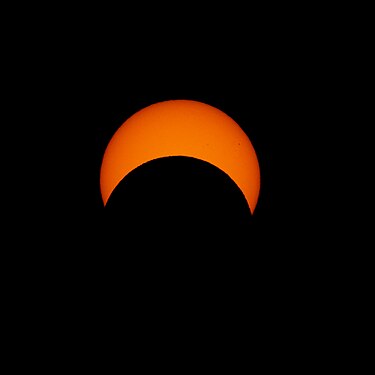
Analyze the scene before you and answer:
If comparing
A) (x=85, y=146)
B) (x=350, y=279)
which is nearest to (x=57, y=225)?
(x=85, y=146)

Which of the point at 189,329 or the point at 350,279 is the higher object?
the point at 350,279

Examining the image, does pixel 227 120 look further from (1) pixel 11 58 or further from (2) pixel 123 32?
(1) pixel 11 58

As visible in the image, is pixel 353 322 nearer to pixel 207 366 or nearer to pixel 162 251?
pixel 207 366

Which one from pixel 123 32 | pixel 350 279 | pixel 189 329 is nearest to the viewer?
pixel 189 329

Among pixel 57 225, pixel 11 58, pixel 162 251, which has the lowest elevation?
pixel 162 251

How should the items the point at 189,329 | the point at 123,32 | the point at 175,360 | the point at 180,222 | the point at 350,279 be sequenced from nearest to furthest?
the point at 180,222 < the point at 189,329 < the point at 175,360 < the point at 123,32 < the point at 350,279

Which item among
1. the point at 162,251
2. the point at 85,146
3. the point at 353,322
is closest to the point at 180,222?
the point at 162,251

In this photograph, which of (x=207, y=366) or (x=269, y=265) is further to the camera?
(x=269, y=265)
